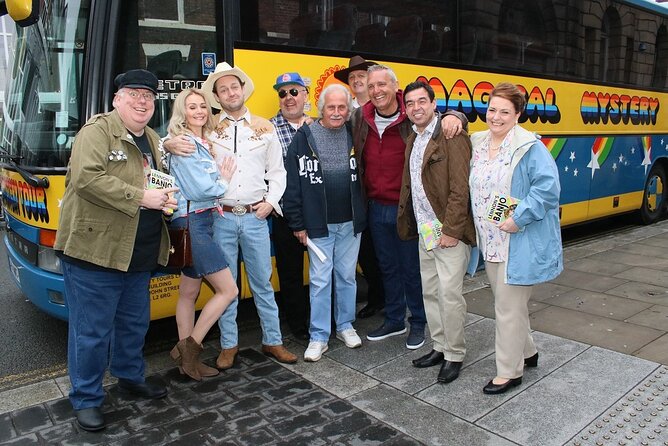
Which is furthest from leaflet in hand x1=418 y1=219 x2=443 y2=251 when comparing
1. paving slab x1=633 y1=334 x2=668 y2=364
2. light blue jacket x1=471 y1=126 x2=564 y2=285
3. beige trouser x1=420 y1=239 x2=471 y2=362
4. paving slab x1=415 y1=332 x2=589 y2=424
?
paving slab x1=633 y1=334 x2=668 y2=364

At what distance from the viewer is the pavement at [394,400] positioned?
3.18 meters

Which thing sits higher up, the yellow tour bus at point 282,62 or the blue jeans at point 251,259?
the yellow tour bus at point 282,62

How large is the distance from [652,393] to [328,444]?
2.00 m

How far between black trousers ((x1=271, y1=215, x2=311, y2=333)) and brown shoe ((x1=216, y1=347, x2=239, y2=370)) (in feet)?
1.97

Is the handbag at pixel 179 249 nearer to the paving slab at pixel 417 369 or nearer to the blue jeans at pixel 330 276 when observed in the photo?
the blue jeans at pixel 330 276

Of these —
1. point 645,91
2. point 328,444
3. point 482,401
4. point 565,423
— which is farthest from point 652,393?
point 645,91

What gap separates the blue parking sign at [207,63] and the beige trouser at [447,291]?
75.9 inches

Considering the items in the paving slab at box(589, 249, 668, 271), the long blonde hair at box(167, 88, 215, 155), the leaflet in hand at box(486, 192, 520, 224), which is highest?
the long blonde hair at box(167, 88, 215, 155)

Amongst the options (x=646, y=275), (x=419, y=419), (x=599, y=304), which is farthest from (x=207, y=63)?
(x=646, y=275)

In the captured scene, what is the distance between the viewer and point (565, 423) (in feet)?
10.6

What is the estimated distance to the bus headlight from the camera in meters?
4.04

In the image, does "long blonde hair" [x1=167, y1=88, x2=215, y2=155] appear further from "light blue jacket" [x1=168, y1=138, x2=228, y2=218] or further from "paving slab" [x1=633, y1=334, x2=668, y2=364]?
"paving slab" [x1=633, y1=334, x2=668, y2=364]

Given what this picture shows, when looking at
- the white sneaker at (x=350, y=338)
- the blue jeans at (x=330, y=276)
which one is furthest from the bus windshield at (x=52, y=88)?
the white sneaker at (x=350, y=338)

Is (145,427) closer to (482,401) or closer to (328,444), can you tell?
(328,444)
